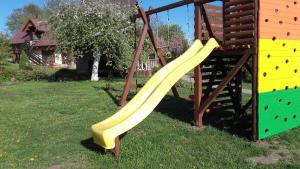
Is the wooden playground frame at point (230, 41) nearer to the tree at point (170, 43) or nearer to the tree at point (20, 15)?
the tree at point (170, 43)

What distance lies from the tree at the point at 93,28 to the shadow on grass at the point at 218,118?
25.9ft

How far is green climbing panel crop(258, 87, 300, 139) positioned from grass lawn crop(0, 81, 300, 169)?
18 centimetres

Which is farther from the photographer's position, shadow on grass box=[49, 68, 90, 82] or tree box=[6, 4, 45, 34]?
tree box=[6, 4, 45, 34]

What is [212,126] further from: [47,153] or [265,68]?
[47,153]

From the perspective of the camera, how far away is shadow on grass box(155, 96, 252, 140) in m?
7.17

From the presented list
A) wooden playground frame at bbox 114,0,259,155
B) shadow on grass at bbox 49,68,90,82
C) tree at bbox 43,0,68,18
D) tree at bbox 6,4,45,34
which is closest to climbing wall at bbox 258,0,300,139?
wooden playground frame at bbox 114,0,259,155

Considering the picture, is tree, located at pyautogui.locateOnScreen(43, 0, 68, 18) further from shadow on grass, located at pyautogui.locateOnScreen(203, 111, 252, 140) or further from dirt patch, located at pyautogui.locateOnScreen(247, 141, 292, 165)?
dirt patch, located at pyautogui.locateOnScreen(247, 141, 292, 165)

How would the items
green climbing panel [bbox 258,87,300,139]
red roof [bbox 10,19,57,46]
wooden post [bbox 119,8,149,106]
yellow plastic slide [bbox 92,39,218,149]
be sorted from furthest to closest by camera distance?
1. red roof [bbox 10,19,57,46]
2. wooden post [bbox 119,8,149,106]
3. green climbing panel [bbox 258,87,300,139]
4. yellow plastic slide [bbox 92,39,218,149]

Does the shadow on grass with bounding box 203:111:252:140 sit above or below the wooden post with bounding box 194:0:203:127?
below

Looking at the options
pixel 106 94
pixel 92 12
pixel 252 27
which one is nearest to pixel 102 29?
pixel 92 12

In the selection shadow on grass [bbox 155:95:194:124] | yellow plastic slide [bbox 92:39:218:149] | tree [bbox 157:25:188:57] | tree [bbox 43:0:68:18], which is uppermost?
tree [bbox 43:0:68:18]

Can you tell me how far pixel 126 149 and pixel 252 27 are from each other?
3.03 m

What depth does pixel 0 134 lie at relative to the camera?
718 centimetres

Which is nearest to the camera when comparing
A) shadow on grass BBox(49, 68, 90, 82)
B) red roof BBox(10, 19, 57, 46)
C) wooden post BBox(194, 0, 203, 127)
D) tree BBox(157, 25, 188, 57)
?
wooden post BBox(194, 0, 203, 127)
